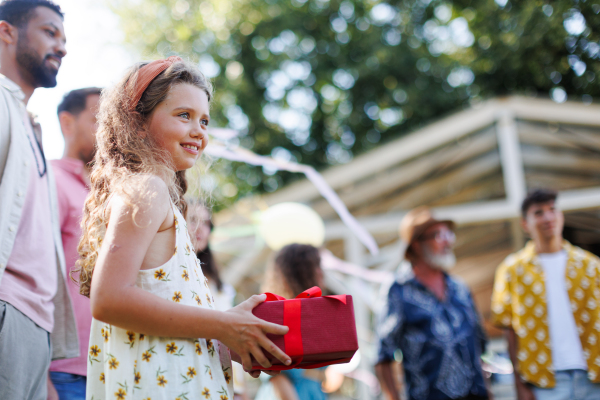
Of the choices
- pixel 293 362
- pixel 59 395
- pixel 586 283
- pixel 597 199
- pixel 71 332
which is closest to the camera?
pixel 293 362

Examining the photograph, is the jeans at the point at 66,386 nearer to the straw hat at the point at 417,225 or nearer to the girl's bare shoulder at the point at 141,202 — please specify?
the girl's bare shoulder at the point at 141,202

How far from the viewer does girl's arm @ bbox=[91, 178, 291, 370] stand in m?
1.11

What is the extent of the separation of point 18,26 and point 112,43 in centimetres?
1393

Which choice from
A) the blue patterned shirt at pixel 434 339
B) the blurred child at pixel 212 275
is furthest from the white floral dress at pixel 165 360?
the blue patterned shirt at pixel 434 339

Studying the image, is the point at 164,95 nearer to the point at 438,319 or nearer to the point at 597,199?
the point at 438,319

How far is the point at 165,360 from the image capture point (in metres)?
1.16

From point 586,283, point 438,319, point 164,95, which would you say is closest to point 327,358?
point 164,95

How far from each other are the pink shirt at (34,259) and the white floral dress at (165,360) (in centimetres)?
29

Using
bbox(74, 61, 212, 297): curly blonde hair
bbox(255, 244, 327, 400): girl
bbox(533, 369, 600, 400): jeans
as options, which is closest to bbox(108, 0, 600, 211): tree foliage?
bbox(255, 244, 327, 400): girl

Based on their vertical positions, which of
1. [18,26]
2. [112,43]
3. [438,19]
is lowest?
[18,26]

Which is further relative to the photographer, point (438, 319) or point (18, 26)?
point (438, 319)

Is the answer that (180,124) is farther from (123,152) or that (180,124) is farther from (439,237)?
(439,237)

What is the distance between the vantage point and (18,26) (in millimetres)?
1547

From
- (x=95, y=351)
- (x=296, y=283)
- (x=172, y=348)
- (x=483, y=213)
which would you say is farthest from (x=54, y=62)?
(x=483, y=213)
